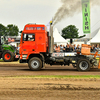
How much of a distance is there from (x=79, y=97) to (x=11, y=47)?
14376 millimetres

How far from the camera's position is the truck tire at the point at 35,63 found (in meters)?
11.9

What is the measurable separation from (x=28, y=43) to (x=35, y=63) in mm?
1272

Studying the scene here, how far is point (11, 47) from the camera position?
1917 centimetres

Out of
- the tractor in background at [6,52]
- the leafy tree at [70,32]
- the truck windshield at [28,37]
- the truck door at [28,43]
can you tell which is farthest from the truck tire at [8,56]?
the leafy tree at [70,32]

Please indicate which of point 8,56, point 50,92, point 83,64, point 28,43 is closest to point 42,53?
point 28,43

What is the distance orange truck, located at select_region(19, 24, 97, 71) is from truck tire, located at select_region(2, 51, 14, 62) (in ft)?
21.4

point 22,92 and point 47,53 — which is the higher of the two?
point 47,53

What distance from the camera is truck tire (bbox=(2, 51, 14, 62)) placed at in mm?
18391

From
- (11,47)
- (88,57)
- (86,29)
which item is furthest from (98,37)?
(88,57)

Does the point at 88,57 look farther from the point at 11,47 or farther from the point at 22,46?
the point at 11,47

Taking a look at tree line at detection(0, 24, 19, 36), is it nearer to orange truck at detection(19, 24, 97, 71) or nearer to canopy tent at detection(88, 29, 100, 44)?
→ canopy tent at detection(88, 29, 100, 44)

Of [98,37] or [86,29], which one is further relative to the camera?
[98,37]

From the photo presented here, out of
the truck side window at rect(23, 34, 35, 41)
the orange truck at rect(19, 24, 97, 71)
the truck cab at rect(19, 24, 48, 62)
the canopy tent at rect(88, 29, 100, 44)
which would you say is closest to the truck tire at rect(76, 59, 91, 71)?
the orange truck at rect(19, 24, 97, 71)

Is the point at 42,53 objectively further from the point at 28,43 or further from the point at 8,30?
the point at 8,30
